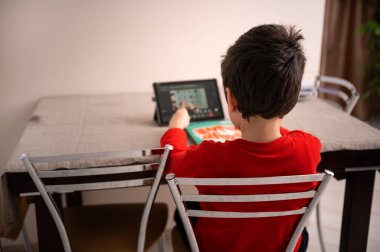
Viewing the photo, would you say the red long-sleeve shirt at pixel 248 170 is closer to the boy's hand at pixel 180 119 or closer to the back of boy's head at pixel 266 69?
the back of boy's head at pixel 266 69

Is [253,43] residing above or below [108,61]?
above

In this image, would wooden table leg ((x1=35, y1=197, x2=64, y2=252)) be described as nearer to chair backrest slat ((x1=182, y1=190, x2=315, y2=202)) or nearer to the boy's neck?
chair backrest slat ((x1=182, y1=190, x2=315, y2=202))

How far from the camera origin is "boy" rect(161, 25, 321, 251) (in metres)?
0.99

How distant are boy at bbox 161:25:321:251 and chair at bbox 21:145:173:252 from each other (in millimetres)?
118

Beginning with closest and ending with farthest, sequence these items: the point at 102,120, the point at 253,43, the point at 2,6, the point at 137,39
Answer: the point at 253,43, the point at 102,120, the point at 2,6, the point at 137,39

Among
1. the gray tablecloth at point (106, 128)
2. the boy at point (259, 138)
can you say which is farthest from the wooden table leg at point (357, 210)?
the boy at point (259, 138)

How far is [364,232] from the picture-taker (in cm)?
156

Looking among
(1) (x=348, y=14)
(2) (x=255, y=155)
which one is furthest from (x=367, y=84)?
(2) (x=255, y=155)

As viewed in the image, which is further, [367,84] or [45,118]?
[367,84]

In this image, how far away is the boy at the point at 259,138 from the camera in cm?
99

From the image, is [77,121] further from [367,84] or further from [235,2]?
[367,84]

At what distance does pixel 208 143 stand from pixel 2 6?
1.35 meters

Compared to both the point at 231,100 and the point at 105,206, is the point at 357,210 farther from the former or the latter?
the point at 105,206

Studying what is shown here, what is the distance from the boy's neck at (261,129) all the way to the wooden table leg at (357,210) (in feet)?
1.82
